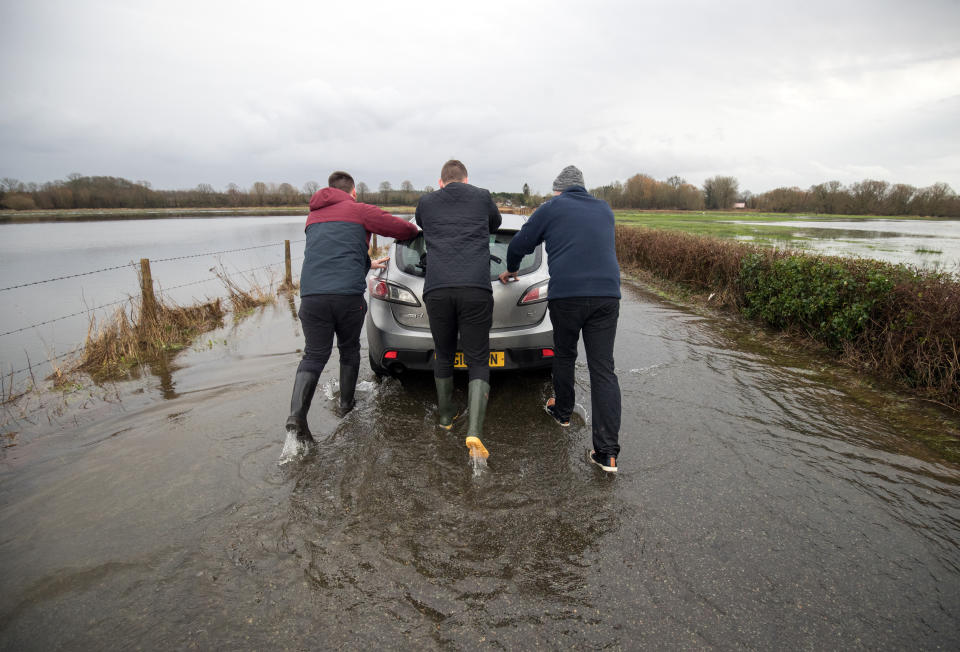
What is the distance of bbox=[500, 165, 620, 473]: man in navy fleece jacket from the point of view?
3.07m

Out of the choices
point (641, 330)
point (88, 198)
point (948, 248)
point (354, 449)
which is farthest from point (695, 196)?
point (88, 198)

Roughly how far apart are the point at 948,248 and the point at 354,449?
26.7m

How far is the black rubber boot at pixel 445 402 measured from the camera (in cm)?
351

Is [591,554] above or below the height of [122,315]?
below

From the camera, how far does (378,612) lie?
6.47 ft

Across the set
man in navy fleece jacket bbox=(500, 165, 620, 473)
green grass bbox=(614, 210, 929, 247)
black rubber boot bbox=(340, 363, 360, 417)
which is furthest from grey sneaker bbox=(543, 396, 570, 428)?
green grass bbox=(614, 210, 929, 247)

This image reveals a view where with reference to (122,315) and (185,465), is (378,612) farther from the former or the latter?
(122,315)

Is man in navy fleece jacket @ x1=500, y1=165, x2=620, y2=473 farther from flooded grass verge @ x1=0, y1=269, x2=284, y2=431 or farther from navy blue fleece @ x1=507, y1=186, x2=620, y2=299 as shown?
flooded grass verge @ x1=0, y1=269, x2=284, y2=431

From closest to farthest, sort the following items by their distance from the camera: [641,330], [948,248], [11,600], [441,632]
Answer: [441,632], [11,600], [641,330], [948,248]

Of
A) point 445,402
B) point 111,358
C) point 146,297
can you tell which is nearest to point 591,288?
point 445,402

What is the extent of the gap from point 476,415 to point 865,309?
492 centimetres

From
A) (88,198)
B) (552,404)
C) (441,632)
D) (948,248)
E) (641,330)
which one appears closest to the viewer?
(441,632)

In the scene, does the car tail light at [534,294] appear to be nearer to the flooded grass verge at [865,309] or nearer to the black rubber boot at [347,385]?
the black rubber boot at [347,385]

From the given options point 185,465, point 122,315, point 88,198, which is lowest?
point 185,465
